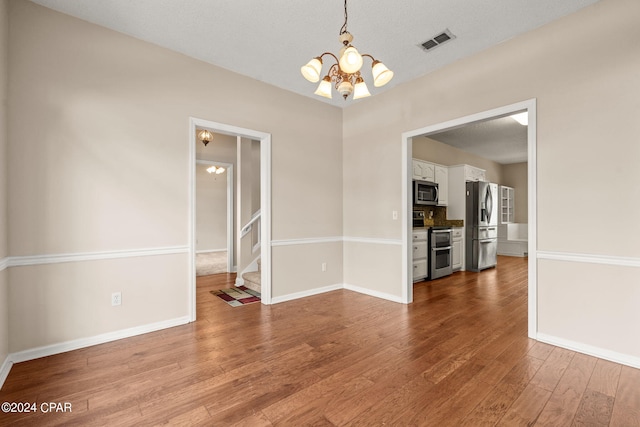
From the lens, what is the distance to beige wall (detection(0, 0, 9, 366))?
87.3 inches

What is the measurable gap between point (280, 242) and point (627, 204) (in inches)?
134

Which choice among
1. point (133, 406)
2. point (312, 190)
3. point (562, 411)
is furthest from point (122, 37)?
point (562, 411)

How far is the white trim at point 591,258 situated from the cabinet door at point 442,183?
3.52m

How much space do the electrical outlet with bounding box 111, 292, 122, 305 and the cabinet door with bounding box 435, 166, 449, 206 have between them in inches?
217

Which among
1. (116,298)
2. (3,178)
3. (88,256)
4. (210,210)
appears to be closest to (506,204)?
(210,210)

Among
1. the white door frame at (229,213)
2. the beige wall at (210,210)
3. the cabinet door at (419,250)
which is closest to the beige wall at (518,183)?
the cabinet door at (419,250)

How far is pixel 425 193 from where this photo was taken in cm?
561

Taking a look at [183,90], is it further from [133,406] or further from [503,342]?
[503,342]

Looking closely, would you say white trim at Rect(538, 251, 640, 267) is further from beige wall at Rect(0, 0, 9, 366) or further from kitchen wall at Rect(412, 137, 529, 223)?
beige wall at Rect(0, 0, 9, 366)

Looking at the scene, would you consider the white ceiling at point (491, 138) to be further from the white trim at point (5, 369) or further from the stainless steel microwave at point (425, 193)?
the white trim at point (5, 369)

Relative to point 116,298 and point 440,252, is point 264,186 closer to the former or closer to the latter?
point 116,298

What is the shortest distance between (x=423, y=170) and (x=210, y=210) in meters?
5.89

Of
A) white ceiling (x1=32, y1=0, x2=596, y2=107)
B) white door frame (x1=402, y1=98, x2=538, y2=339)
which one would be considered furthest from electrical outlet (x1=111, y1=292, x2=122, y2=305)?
white door frame (x1=402, y1=98, x2=538, y2=339)

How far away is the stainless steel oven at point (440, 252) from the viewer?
5340 mm
